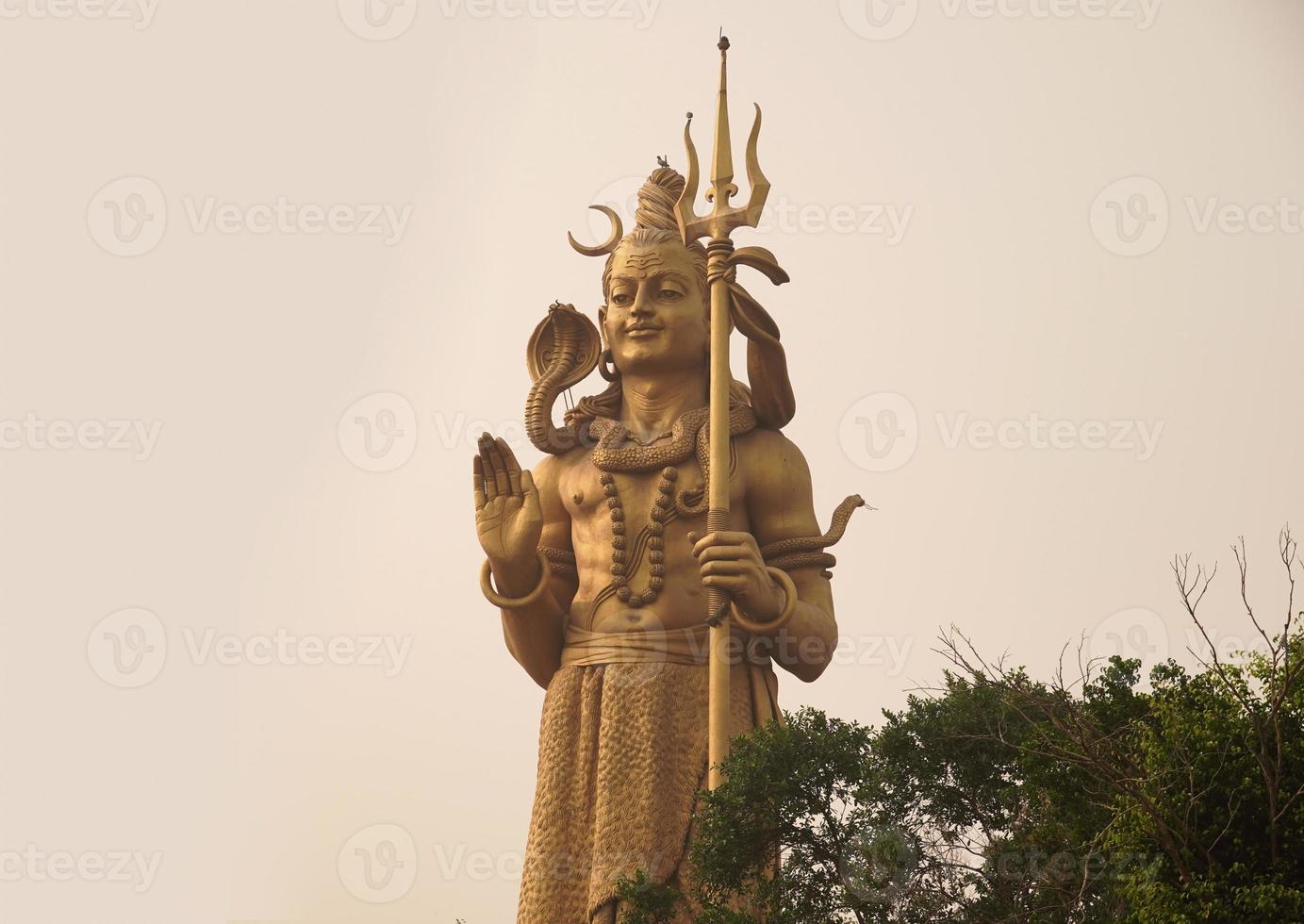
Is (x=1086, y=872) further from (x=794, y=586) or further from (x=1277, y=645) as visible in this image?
(x=794, y=586)

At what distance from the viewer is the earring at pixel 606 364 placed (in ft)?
35.3

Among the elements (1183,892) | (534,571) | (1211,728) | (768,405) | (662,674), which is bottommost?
(1183,892)

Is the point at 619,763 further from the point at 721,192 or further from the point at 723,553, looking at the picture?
the point at 721,192

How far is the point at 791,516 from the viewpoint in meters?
10.2

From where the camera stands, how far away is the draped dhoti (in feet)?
31.0

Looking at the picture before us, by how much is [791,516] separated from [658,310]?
1.44 m

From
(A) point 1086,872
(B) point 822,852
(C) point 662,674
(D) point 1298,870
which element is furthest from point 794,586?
(D) point 1298,870

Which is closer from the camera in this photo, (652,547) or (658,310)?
(652,547)

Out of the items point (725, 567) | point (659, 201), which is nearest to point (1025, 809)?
point (725, 567)

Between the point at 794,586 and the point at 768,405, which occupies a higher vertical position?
the point at 768,405

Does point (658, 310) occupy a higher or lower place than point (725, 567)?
higher

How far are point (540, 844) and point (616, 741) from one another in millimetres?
718

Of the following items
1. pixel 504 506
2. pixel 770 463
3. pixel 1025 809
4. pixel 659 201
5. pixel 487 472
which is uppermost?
pixel 659 201

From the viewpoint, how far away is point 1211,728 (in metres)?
8.00
